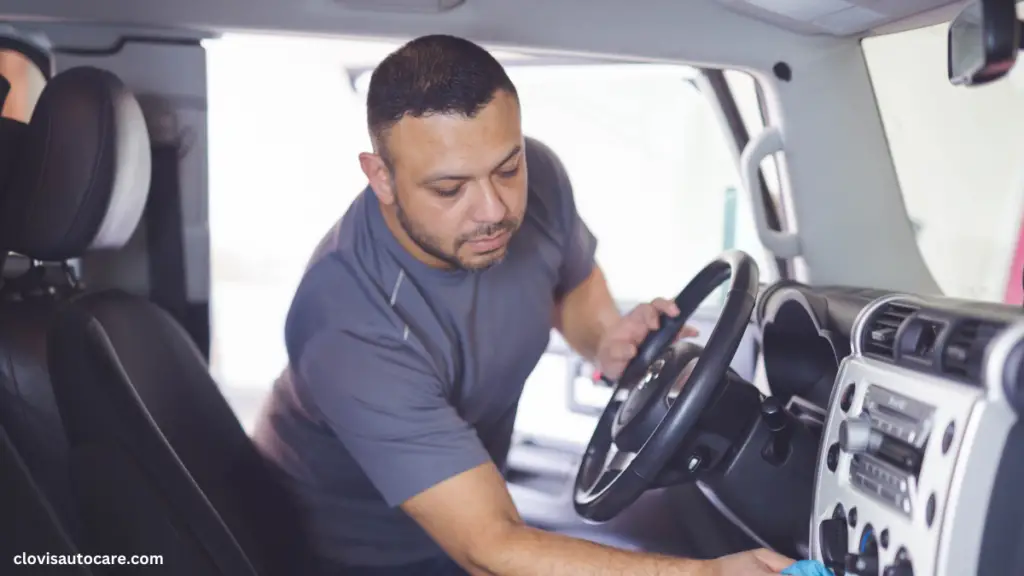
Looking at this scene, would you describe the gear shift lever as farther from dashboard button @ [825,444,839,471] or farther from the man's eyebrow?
the man's eyebrow

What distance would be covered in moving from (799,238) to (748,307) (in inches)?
27.0

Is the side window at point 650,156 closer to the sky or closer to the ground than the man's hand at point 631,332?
closer to the sky

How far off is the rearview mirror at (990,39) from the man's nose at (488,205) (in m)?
0.59

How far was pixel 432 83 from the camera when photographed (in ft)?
3.90

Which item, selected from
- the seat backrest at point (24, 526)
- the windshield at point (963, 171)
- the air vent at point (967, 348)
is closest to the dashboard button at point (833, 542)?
the air vent at point (967, 348)

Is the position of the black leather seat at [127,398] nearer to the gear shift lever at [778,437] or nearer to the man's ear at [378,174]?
the man's ear at [378,174]

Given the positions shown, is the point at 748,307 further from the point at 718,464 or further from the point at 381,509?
the point at 381,509

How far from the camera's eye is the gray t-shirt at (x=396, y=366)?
Answer: 118 cm

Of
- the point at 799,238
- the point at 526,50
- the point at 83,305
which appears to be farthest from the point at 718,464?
the point at 83,305

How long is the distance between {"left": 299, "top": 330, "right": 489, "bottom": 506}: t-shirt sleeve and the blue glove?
41cm

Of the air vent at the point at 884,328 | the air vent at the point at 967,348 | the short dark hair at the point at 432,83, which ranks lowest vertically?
the air vent at the point at 967,348

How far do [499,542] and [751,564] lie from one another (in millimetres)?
307

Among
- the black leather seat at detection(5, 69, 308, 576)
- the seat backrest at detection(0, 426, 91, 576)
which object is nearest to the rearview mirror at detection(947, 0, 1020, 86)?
the black leather seat at detection(5, 69, 308, 576)

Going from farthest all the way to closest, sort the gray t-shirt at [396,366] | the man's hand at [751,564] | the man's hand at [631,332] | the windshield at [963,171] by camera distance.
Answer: the windshield at [963,171] → the man's hand at [631,332] → the gray t-shirt at [396,366] → the man's hand at [751,564]
